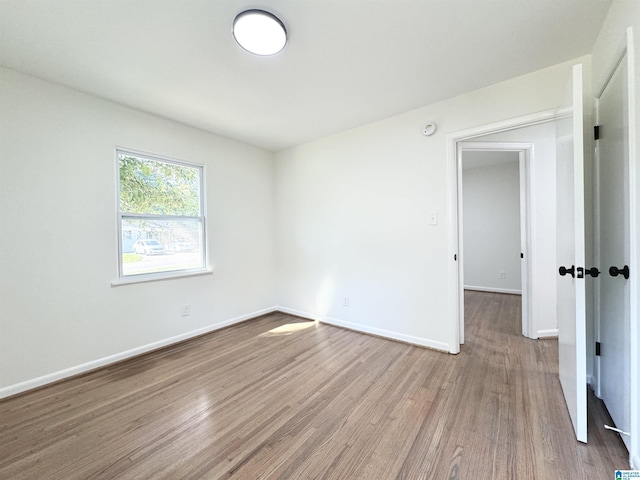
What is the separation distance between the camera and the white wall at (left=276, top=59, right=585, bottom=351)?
7.94 ft

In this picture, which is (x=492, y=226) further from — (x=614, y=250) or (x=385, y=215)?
(x=614, y=250)

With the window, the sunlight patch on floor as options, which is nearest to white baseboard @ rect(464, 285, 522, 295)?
the sunlight patch on floor

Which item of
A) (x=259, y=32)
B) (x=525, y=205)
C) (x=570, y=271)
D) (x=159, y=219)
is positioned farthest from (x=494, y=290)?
(x=159, y=219)

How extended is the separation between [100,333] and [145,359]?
0.47m

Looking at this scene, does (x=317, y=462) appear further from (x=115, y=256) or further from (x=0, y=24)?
(x=0, y=24)

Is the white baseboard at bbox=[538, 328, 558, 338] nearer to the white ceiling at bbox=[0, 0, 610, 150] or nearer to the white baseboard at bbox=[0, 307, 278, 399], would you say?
the white ceiling at bbox=[0, 0, 610, 150]

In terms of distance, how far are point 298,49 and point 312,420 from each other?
246cm

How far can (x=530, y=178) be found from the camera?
2967 millimetres

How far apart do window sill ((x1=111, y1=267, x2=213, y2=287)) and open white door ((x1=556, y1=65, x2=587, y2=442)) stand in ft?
10.9

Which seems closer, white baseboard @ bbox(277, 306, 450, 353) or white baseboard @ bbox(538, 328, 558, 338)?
white baseboard @ bbox(277, 306, 450, 353)

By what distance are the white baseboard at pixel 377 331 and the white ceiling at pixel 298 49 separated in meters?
2.40

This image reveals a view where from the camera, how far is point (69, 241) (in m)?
2.24

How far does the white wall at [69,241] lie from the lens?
198cm

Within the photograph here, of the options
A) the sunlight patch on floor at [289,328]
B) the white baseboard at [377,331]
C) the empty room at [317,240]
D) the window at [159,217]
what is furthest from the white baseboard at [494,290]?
the window at [159,217]
